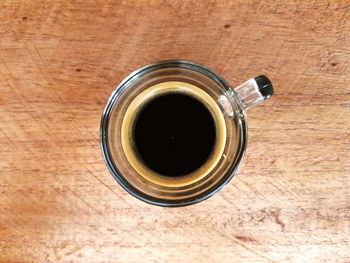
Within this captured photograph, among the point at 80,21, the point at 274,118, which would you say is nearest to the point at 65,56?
the point at 80,21

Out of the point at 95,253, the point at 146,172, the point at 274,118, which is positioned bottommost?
the point at 95,253

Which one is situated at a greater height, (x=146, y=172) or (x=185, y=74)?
(x=185, y=74)

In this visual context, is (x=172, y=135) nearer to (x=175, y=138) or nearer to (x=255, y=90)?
(x=175, y=138)

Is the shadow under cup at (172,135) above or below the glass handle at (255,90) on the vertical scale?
below

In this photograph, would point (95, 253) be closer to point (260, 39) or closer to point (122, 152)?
point (122, 152)

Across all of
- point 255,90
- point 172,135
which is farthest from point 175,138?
point 255,90
